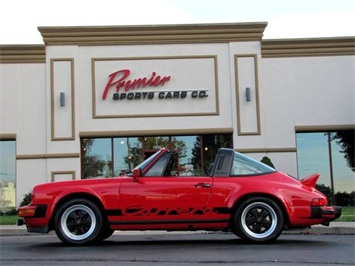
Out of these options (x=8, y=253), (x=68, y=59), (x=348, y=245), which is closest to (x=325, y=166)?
(x=68, y=59)

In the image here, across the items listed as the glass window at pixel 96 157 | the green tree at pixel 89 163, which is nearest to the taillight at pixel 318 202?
the glass window at pixel 96 157

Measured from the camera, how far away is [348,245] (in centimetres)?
849

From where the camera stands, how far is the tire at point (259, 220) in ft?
27.1

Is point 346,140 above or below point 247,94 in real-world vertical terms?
below

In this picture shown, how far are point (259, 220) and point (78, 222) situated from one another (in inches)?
102

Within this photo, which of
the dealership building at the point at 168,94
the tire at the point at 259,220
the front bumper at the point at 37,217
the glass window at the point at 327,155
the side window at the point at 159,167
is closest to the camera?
the tire at the point at 259,220

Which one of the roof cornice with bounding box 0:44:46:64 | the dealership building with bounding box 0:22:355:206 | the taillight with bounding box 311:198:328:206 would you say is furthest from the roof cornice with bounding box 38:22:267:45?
the taillight with bounding box 311:198:328:206

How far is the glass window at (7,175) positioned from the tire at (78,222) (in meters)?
13.5

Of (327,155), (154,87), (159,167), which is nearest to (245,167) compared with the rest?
(159,167)

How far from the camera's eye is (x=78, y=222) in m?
8.36

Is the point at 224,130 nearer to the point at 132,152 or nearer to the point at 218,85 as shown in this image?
the point at 218,85

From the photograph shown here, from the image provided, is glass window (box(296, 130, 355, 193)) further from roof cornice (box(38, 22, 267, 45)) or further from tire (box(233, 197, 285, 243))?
tire (box(233, 197, 285, 243))

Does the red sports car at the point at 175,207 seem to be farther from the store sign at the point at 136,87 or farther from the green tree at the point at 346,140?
the green tree at the point at 346,140

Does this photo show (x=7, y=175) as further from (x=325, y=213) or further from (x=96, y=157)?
(x=325, y=213)
